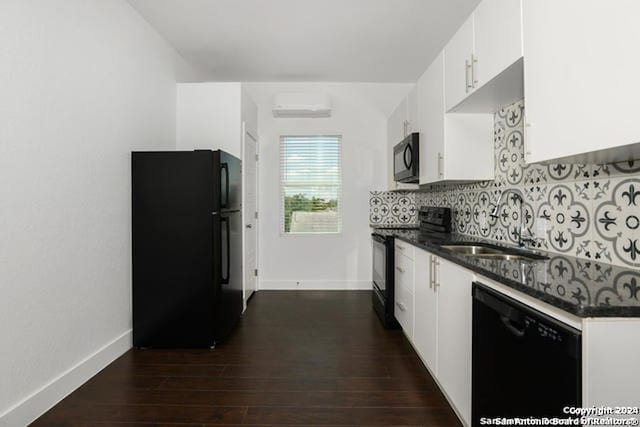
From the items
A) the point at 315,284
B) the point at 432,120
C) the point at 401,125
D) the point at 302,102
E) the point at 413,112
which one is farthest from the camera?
the point at 315,284

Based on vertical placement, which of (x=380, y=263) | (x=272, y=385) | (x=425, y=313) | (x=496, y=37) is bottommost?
(x=272, y=385)

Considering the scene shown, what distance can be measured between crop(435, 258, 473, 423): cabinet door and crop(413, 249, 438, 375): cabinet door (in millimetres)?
95

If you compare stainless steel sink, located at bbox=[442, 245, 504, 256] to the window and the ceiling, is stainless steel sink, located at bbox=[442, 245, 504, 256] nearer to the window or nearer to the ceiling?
the ceiling

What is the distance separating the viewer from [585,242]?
65.4 inches

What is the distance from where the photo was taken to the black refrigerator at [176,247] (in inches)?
112

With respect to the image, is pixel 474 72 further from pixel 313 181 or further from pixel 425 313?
pixel 313 181

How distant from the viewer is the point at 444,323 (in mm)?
2008

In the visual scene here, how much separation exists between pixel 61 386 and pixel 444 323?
2285mm

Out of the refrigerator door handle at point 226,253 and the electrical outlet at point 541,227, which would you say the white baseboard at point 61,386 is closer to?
the refrigerator door handle at point 226,253

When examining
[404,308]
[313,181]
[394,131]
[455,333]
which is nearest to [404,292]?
[404,308]

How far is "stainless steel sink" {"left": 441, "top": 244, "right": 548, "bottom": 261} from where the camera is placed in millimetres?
1926

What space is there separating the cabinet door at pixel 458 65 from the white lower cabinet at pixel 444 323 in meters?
1.03

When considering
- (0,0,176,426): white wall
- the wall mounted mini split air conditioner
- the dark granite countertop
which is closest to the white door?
the wall mounted mini split air conditioner

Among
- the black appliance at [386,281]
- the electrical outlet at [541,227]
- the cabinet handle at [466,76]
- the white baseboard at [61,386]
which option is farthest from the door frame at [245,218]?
the electrical outlet at [541,227]
